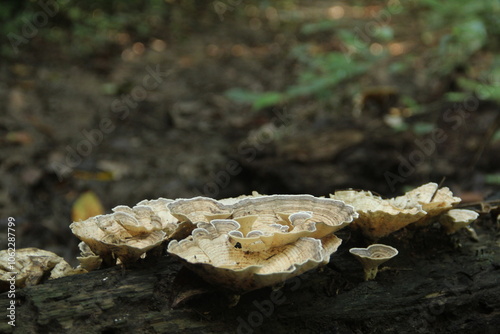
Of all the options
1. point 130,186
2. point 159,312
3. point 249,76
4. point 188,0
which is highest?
point 188,0

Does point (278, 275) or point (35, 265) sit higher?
point (278, 275)

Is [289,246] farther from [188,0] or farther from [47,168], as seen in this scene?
[188,0]

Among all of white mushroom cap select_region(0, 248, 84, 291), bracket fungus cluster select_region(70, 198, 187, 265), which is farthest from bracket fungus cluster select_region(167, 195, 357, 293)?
white mushroom cap select_region(0, 248, 84, 291)

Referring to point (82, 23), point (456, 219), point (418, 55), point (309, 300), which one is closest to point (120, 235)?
point (309, 300)

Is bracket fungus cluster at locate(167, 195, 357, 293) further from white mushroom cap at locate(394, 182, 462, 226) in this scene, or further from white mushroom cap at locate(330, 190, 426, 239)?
white mushroom cap at locate(394, 182, 462, 226)

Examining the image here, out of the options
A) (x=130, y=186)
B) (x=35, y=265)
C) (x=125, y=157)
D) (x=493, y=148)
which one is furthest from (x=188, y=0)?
(x=35, y=265)

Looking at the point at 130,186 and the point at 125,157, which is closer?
the point at 130,186
